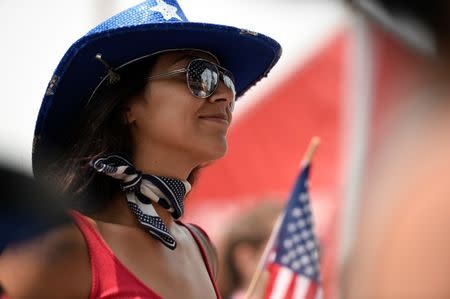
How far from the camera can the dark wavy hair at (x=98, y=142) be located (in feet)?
7.54

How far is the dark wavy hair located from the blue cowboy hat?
0.03 meters

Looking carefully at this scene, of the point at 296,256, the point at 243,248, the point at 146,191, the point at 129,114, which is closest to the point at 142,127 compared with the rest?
the point at 129,114

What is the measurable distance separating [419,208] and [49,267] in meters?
0.47

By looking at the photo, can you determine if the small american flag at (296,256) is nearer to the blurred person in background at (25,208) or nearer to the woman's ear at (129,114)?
the woman's ear at (129,114)

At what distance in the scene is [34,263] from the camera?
1.10m

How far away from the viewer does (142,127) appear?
7.82ft

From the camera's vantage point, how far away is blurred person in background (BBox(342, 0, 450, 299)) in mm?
952

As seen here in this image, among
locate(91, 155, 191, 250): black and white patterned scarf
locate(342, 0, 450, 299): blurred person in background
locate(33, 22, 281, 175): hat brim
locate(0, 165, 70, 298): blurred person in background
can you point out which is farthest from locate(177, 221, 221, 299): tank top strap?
locate(0, 165, 70, 298): blurred person in background

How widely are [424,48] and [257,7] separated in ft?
19.5

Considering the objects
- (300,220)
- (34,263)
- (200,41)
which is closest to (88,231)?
(200,41)

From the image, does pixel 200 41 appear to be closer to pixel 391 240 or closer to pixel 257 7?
pixel 391 240

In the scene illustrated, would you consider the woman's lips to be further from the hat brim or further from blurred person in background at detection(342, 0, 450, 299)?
blurred person in background at detection(342, 0, 450, 299)

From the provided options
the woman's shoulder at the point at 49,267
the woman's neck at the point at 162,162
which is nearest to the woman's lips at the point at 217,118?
the woman's neck at the point at 162,162

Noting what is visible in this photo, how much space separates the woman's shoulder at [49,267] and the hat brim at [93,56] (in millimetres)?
488
